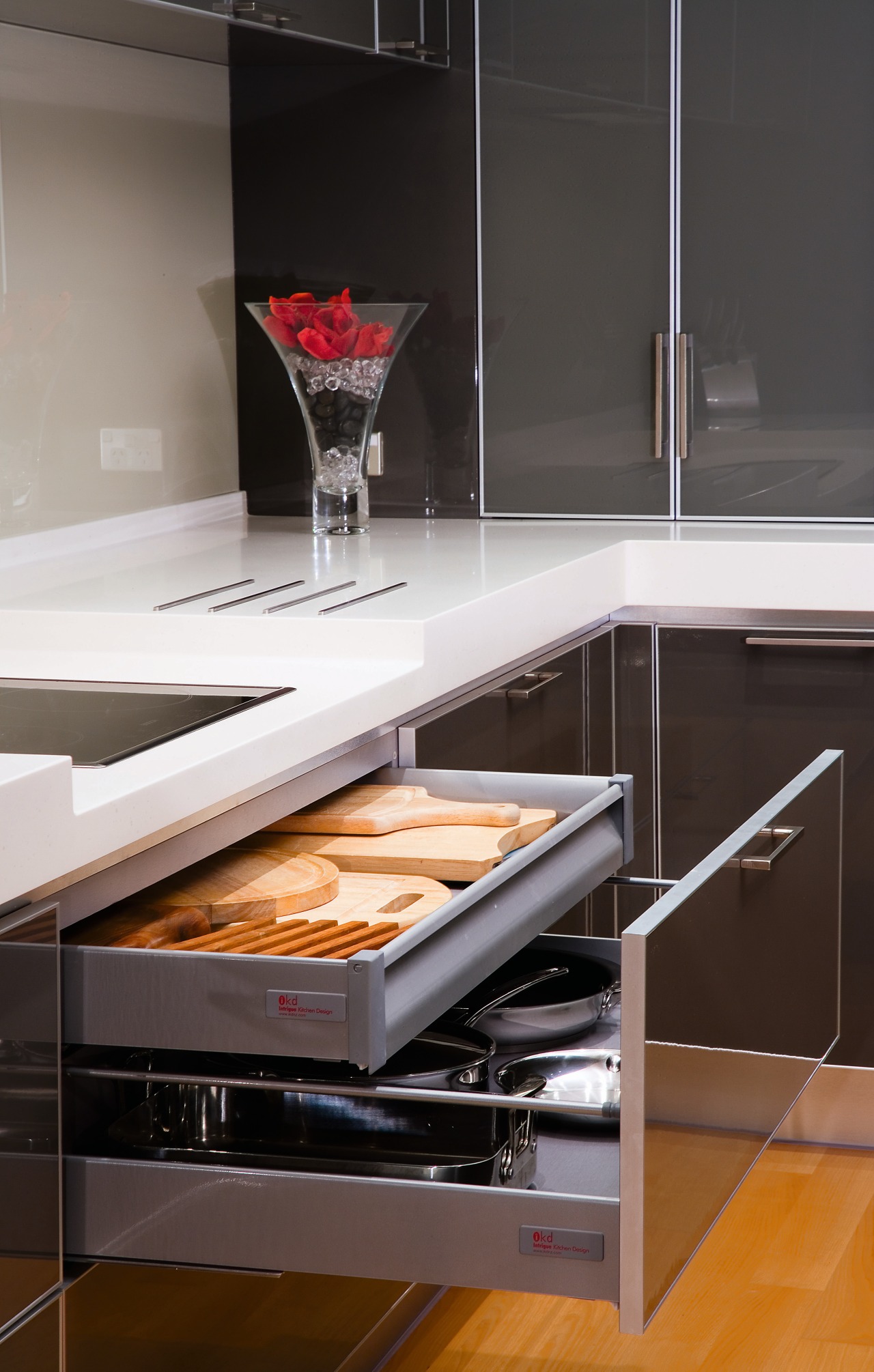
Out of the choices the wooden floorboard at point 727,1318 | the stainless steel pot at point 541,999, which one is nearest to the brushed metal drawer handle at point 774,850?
the stainless steel pot at point 541,999

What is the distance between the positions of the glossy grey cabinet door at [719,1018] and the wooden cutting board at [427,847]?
0.22 metres

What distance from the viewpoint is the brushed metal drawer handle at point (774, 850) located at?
1412 mm

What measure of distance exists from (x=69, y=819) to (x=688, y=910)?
46cm

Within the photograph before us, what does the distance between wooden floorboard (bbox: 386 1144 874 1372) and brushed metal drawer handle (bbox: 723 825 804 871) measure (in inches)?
33.1

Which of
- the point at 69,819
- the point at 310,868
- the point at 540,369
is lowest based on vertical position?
the point at 310,868

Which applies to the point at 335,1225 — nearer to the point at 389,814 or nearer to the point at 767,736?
the point at 389,814

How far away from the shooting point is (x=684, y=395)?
2963 millimetres

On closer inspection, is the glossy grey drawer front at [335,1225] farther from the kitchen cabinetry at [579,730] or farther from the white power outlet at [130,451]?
the white power outlet at [130,451]

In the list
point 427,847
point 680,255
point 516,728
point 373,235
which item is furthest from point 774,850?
point 373,235

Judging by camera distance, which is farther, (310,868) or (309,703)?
(309,703)

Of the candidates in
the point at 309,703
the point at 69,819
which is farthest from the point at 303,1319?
the point at 69,819

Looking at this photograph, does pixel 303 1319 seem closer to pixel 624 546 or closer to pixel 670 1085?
pixel 670 1085

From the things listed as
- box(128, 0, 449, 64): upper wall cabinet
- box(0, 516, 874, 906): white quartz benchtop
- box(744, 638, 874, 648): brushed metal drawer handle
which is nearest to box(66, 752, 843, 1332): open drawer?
box(0, 516, 874, 906): white quartz benchtop

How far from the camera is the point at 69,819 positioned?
1151mm
